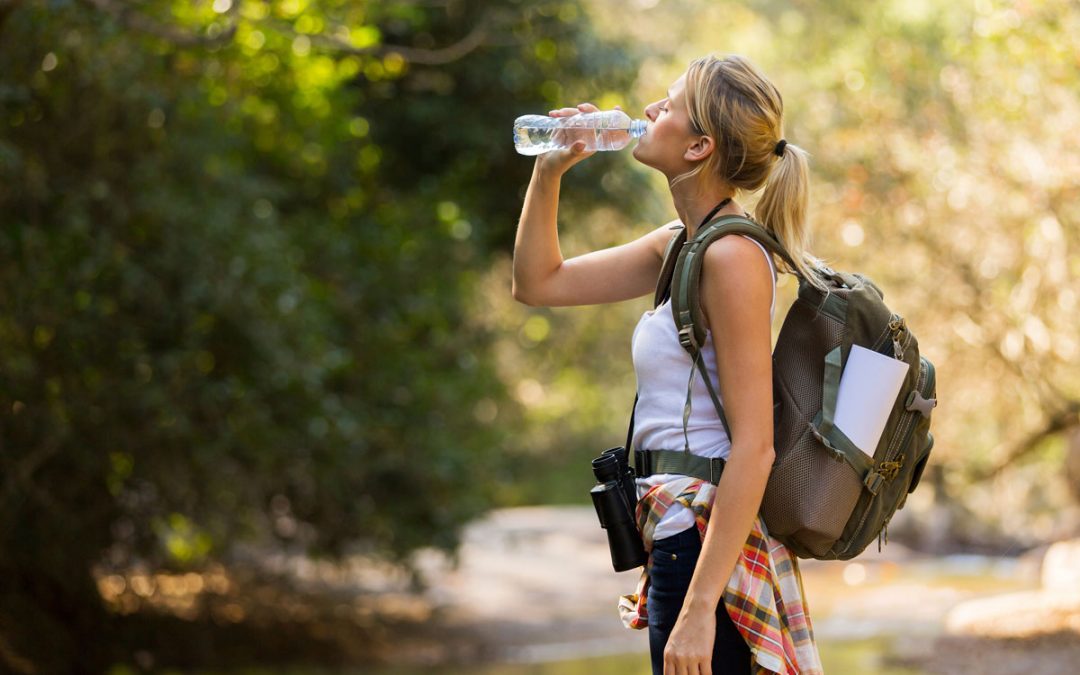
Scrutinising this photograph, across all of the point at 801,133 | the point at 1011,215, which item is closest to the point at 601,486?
the point at 1011,215

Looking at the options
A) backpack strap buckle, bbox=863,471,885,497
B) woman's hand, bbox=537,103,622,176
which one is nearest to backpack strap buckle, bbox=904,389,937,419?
backpack strap buckle, bbox=863,471,885,497

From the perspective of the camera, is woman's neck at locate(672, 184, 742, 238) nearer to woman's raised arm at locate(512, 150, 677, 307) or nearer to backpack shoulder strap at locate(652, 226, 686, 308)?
backpack shoulder strap at locate(652, 226, 686, 308)

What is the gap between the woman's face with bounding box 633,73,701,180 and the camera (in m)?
2.13

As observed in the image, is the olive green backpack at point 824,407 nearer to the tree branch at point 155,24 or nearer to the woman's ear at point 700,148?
the woman's ear at point 700,148

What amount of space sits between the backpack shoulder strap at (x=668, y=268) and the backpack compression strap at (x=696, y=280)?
174mm

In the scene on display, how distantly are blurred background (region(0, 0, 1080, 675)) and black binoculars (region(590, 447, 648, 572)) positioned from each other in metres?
3.45

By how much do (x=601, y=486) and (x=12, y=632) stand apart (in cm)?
653

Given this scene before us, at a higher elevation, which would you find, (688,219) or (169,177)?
(169,177)

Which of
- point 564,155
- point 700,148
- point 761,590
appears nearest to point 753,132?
point 700,148

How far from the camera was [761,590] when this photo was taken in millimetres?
2053

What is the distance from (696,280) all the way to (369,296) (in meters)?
7.19

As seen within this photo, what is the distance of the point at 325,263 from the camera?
8.77 metres

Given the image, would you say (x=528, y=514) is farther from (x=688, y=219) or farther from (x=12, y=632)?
(x=688, y=219)

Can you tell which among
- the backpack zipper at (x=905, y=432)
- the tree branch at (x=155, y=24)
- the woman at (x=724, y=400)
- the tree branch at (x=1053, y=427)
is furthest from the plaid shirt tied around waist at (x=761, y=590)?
the tree branch at (x=1053, y=427)
